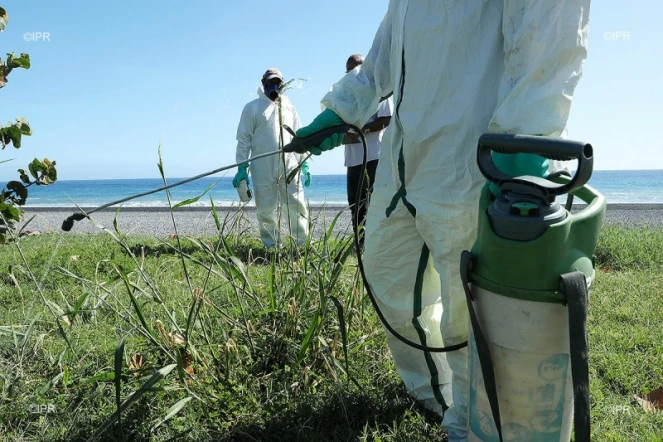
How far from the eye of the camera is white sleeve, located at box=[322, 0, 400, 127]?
1.69m

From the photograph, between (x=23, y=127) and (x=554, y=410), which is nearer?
(x=554, y=410)

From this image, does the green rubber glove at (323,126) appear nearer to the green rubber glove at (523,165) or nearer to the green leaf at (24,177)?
the green rubber glove at (523,165)

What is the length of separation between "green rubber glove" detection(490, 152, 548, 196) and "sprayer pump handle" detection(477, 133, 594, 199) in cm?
9

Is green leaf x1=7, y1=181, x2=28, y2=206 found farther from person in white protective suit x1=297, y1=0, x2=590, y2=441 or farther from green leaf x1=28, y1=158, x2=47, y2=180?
person in white protective suit x1=297, y1=0, x2=590, y2=441

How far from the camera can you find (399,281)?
65.9 inches

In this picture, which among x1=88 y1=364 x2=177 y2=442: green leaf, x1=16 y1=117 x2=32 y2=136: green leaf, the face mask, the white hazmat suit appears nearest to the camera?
x1=88 y1=364 x2=177 y2=442: green leaf

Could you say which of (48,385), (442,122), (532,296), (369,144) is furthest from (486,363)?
(369,144)

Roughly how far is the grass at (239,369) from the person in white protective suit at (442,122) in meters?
0.24

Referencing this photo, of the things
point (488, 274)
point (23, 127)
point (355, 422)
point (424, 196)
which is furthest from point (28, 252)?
point (488, 274)

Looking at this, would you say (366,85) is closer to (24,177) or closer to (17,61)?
(17,61)

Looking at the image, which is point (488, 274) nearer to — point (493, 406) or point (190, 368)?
point (493, 406)

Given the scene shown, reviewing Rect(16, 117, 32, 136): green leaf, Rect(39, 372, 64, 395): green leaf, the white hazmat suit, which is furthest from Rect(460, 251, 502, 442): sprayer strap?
the white hazmat suit

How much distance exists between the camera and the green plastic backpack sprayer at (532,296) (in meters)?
0.95

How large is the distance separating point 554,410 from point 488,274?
0.33 metres
